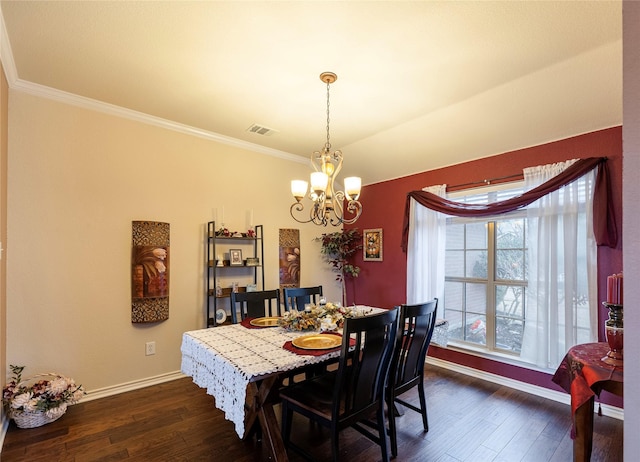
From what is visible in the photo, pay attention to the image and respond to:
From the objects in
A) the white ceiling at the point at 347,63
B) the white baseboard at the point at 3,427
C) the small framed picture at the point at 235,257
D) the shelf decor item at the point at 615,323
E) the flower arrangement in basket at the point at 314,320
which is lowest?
the white baseboard at the point at 3,427

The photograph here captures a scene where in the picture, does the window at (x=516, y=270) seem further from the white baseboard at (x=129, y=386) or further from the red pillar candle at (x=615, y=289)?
the white baseboard at (x=129, y=386)

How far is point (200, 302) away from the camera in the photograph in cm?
358

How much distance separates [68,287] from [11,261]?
1.43ft

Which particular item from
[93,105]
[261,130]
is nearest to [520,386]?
[261,130]

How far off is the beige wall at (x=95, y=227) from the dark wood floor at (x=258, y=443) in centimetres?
48

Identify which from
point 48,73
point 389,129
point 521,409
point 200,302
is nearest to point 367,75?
point 389,129

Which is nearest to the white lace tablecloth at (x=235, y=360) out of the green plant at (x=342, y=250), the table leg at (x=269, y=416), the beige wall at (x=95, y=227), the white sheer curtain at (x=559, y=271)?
the table leg at (x=269, y=416)

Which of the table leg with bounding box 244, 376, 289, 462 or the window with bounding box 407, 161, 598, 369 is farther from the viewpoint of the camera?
the window with bounding box 407, 161, 598, 369

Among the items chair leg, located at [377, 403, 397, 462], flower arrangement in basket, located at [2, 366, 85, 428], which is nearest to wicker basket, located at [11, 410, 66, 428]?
flower arrangement in basket, located at [2, 366, 85, 428]

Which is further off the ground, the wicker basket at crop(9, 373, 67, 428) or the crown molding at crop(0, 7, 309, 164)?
the crown molding at crop(0, 7, 309, 164)

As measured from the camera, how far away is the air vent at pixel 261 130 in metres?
3.52

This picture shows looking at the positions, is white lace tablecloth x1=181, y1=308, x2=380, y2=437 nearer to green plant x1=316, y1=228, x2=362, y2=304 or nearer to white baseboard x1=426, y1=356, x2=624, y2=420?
white baseboard x1=426, y1=356, x2=624, y2=420

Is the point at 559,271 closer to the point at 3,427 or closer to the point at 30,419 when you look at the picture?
the point at 30,419

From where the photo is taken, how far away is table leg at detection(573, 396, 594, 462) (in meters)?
1.62
